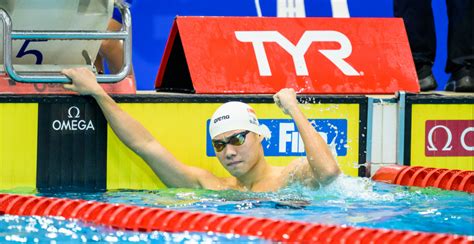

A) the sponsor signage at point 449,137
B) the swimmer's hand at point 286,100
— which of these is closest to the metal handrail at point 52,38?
the swimmer's hand at point 286,100

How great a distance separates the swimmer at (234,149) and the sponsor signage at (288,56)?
0.45m

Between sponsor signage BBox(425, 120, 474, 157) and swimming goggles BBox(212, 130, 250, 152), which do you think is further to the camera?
sponsor signage BBox(425, 120, 474, 157)

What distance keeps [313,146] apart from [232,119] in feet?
1.36

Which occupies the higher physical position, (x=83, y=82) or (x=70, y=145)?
(x=83, y=82)

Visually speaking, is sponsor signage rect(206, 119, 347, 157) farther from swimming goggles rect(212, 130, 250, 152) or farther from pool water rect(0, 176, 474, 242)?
swimming goggles rect(212, 130, 250, 152)

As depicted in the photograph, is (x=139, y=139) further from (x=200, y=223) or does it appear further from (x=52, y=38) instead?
(x=200, y=223)

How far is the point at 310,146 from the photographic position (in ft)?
18.1

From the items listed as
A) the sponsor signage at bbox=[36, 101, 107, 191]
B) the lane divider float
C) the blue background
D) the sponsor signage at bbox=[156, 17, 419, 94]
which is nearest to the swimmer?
the sponsor signage at bbox=[36, 101, 107, 191]

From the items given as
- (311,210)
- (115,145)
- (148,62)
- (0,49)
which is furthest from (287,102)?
(148,62)

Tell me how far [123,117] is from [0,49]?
2.38 ft

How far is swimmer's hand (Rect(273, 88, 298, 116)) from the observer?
559cm

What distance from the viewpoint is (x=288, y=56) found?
6277mm

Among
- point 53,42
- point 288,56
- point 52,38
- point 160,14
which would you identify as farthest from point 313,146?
point 160,14

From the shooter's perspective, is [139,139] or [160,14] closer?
[139,139]
